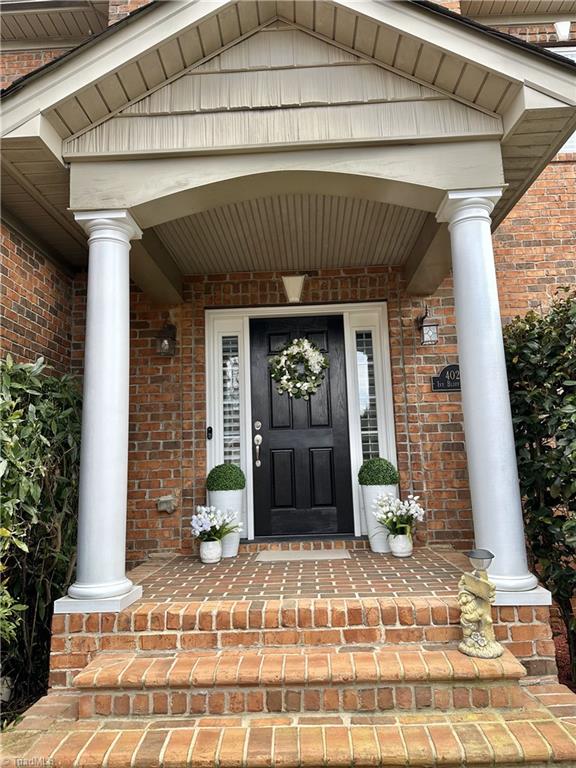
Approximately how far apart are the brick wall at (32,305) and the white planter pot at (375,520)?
2.73m

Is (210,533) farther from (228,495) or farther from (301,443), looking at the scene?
(301,443)

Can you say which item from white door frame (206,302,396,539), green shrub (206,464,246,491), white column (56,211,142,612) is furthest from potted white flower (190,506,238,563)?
white column (56,211,142,612)

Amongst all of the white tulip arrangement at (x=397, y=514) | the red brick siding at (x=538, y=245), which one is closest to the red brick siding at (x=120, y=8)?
the red brick siding at (x=538, y=245)

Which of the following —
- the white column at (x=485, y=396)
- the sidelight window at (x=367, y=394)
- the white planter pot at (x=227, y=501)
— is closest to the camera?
the white column at (x=485, y=396)

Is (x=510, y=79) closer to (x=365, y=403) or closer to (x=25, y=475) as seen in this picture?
(x=365, y=403)

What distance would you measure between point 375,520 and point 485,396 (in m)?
1.68

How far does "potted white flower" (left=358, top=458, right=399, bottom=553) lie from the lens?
3.95 metres

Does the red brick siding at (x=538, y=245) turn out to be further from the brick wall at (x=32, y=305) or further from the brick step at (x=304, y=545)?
Answer: the brick wall at (x=32, y=305)

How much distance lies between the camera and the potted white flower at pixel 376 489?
395cm

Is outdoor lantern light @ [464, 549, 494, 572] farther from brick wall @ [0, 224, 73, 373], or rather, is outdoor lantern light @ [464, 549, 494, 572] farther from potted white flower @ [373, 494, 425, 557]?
brick wall @ [0, 224, 73, 373]

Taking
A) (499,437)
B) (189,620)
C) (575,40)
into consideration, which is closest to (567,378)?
(499,437)

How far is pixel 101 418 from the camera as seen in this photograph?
8.94 ft

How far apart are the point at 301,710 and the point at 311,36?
3.60m

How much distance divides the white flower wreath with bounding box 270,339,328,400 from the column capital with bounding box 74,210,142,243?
1.95 m
